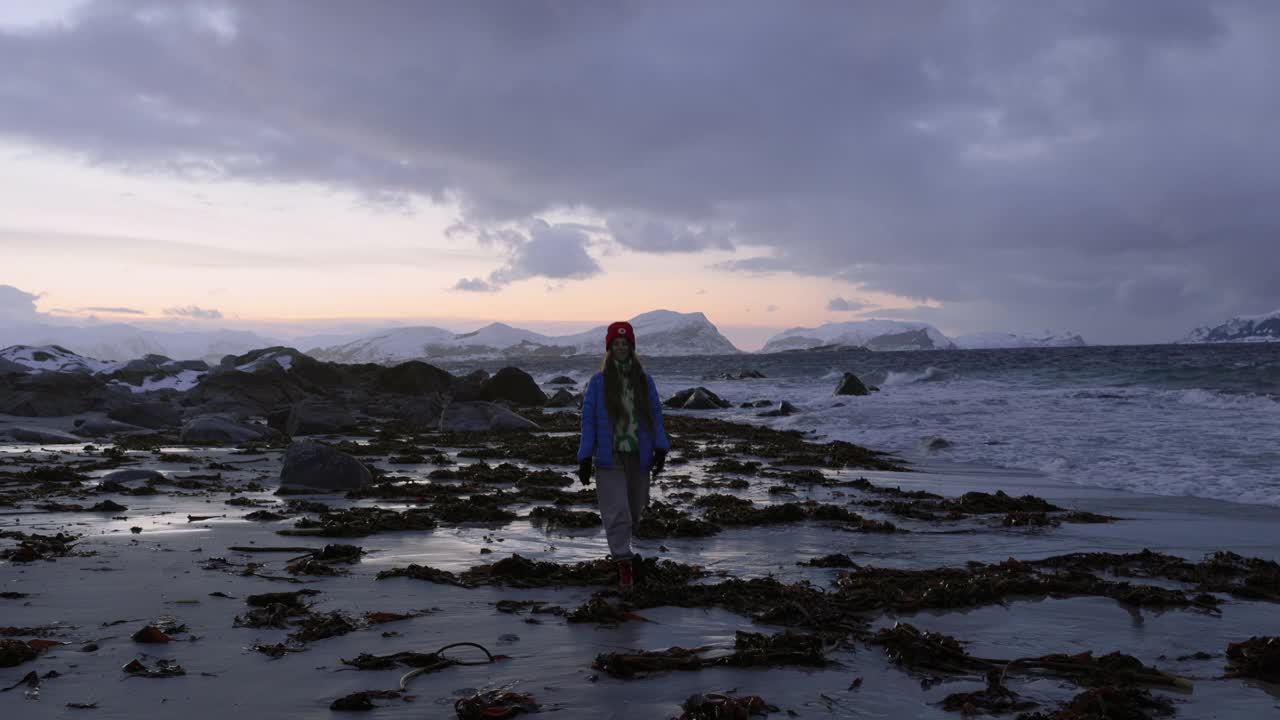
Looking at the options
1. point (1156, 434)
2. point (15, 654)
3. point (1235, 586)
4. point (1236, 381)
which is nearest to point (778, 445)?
point (1156, 434)

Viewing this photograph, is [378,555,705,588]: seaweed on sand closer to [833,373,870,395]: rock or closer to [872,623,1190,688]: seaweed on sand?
[872,623,1190,688]: seaweed on sand

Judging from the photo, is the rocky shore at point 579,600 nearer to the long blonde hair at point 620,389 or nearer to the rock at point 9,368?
the long blonde hair at point 620,389

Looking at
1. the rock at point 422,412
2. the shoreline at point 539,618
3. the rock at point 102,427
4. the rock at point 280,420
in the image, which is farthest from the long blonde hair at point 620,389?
the rock at point 422,412

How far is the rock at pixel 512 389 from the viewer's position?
34281mm

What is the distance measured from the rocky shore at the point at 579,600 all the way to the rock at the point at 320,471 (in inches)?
1.7

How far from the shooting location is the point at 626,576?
18.5 ft

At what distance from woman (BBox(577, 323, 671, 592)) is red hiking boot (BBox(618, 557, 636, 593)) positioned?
192mm

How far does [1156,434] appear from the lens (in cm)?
1720

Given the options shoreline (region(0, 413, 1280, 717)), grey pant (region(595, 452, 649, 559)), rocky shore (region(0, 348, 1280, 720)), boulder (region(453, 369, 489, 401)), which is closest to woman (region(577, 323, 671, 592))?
grey pant (region(595, 452, 649, 559))

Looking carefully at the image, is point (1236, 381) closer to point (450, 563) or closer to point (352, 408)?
point (352, 408)

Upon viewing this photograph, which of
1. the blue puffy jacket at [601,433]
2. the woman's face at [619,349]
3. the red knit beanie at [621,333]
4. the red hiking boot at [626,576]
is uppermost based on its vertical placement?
the red knit beanie at [621,333]

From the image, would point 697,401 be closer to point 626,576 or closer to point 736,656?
point 626,576

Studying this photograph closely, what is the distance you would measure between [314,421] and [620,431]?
16.5 metres

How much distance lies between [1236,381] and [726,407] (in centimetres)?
2527
